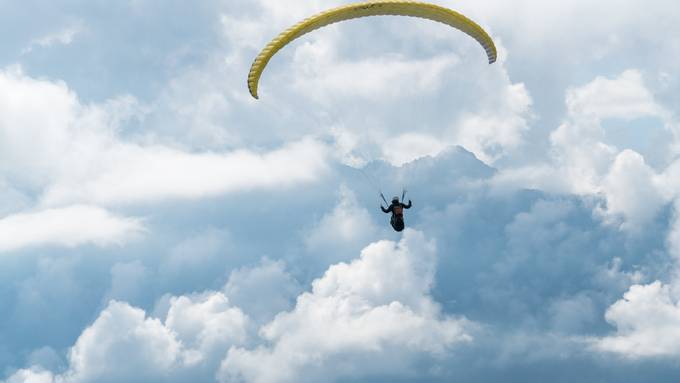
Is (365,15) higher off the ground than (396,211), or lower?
higher

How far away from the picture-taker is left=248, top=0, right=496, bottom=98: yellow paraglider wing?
2087 inches

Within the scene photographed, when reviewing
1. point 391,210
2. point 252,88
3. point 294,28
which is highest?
point 294,28

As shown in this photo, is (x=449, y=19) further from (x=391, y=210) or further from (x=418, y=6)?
(x=391, y=210)

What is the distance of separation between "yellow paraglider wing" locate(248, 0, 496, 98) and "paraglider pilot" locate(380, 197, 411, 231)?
1243 cm

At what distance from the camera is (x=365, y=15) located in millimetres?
55625

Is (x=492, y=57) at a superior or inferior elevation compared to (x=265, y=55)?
superior

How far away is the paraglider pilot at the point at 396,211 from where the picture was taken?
2292 inches

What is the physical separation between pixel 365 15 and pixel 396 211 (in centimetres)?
1349

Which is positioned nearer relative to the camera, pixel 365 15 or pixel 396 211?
pixel 365 15

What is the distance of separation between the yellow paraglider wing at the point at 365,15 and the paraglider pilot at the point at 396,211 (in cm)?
1243

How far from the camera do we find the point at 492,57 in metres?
59.6

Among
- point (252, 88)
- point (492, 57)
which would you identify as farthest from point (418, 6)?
point (252, 88)

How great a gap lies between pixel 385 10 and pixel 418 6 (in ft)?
7.25

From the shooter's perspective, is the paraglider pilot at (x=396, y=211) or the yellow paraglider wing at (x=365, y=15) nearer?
the yellow paraglider wing at (x=365, y=15)
